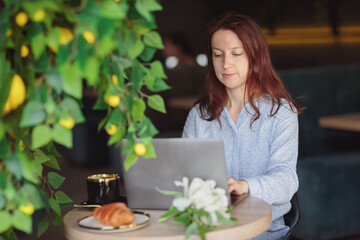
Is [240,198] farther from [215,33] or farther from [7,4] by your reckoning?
[7,4]

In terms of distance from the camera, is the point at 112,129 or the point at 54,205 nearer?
the point at 112,129

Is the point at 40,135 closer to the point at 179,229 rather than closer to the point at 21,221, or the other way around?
the point at 21,221

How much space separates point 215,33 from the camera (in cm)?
225

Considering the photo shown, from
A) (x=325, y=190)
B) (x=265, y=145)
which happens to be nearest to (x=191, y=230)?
(x=265, y=145)

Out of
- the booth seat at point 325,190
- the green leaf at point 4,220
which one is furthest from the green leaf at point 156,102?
the booth seat at point 325,190

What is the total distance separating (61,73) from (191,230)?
52 centimetres

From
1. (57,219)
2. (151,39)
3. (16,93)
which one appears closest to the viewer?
(16,93)

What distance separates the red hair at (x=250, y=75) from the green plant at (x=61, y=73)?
2.69 ft

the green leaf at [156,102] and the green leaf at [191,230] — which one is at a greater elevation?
the green leaf at [156,102]

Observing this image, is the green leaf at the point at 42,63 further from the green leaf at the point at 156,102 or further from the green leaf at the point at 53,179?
the green leaf at the point at 53,179

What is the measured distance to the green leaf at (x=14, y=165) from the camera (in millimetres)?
1243

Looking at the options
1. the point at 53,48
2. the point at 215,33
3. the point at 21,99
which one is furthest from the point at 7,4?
the point at 215,33

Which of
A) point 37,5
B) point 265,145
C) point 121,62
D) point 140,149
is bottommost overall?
point 265,145

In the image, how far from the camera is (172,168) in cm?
163
